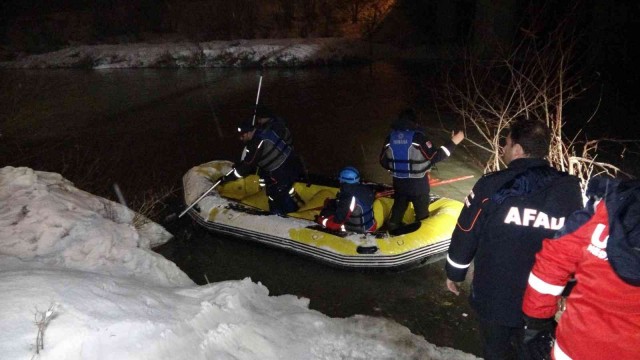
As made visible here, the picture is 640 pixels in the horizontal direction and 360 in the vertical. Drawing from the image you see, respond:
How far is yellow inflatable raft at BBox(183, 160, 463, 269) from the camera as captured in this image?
17.4 feet

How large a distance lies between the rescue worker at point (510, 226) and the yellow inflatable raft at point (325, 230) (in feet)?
8.55

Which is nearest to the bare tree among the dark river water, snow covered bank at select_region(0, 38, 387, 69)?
the dark river water

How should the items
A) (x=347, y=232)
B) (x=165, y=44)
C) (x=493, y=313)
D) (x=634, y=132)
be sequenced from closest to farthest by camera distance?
(x=493, y=313), (x=347, y=232), (x=634, y=132), (x=165, y=44)

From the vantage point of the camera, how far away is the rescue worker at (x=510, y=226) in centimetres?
233

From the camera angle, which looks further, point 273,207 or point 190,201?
point 190,201

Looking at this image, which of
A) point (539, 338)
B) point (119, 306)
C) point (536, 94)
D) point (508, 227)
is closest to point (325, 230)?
point (119, 306)

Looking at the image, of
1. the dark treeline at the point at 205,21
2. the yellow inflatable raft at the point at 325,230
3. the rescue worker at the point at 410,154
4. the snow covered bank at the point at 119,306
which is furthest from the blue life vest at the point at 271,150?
the dark treeline at the point at 205,21

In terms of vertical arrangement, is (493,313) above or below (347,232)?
above

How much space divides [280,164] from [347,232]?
1.30 meters

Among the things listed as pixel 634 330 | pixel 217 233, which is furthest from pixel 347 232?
pixel 634 330

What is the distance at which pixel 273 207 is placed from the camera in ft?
21.2

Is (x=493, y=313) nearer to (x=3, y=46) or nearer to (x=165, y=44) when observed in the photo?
(x=165, y=44)

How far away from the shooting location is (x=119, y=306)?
122 inches

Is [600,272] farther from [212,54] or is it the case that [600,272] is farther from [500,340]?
[212,54]
